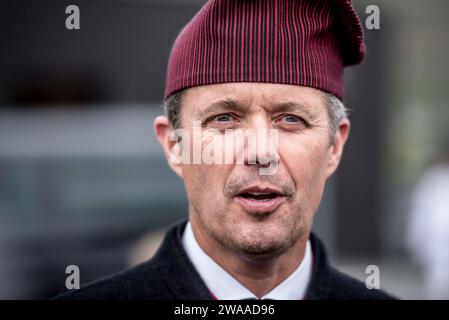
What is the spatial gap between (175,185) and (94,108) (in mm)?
1544

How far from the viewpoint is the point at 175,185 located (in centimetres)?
988

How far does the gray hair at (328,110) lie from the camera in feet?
9.50

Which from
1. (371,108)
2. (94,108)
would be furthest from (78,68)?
(371,108)

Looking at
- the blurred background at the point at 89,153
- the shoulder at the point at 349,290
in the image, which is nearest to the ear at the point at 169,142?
the shoulder at the point at 349,290

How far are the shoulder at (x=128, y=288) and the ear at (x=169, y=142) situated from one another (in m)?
0.44

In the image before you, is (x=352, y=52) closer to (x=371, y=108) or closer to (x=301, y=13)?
(x=301, y=13)

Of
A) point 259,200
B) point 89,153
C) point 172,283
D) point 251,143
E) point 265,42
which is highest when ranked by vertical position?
point 265,42

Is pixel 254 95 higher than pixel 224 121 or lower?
higher

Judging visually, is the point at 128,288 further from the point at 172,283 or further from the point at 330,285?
the point at 330,285

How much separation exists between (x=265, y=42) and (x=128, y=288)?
1.17 metres

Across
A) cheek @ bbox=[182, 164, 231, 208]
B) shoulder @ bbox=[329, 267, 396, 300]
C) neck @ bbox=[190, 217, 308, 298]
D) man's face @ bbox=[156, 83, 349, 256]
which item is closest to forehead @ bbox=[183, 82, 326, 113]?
man's face @ bbox=[156, 83, 349, 256]

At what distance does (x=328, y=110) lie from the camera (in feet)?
9.48

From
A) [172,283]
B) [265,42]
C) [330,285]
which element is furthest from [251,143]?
[330,285]

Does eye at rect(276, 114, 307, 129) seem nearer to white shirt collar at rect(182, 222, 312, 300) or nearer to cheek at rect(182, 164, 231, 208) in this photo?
cheek at rect(182, 164, 231, 208)
